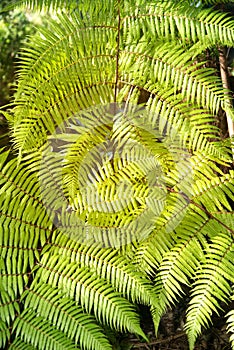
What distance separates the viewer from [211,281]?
191 centimetres

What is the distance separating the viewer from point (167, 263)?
6.47ft

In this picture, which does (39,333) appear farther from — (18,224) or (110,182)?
(110,182)

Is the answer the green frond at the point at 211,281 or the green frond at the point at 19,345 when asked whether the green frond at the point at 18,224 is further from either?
the green frond at the point at 211,281

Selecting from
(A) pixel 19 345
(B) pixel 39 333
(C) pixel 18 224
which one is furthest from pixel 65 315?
(C) pixel 18 224

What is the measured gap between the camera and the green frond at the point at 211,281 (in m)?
1.85

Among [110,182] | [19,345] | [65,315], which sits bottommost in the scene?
[19,345]

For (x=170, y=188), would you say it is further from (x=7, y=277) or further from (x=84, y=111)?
(x=7, y=277)

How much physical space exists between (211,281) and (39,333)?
846mm

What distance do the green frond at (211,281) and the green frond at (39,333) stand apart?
57 cm

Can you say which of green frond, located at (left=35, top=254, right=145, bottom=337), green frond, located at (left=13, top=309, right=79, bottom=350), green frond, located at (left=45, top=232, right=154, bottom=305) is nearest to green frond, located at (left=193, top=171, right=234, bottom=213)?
green frond, located at (left=45, top=232, right=154, bottom=305)

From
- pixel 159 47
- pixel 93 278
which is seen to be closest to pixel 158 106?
pixel 159 47

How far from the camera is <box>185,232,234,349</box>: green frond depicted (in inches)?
72.7

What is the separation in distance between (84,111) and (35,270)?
87 cm

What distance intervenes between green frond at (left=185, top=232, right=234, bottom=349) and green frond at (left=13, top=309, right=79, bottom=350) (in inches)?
22.3
